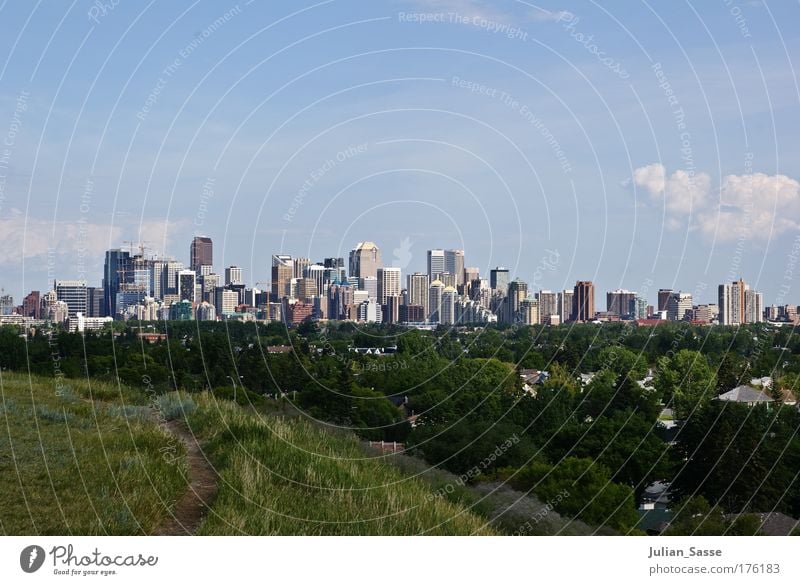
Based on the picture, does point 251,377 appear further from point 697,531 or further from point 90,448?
point 90,448

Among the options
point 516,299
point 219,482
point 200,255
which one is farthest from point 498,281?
point 219,482

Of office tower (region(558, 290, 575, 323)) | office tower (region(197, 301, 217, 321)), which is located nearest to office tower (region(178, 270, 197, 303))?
office tower (region(197, 301, 217, 321))

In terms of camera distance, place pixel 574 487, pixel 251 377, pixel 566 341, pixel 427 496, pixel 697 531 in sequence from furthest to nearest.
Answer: pixel 566 341 < pixel 251 377 < pixel 574 487 < pixel 697 531 < pixel 427 496

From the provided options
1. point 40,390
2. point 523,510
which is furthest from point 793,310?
point 40,390

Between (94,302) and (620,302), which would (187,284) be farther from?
(620,302)

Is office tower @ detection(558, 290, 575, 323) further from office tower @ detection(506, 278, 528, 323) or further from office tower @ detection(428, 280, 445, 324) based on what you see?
office tower @ detection(428, 280, 445, 324)
